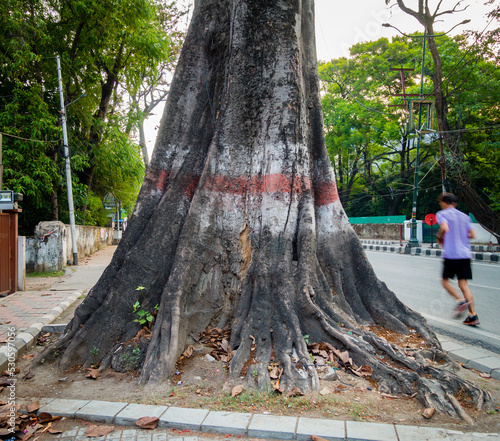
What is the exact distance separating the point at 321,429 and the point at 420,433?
663 mm

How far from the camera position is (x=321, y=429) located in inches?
103

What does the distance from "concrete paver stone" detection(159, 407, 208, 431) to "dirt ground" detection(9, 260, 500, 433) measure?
0.14 meters

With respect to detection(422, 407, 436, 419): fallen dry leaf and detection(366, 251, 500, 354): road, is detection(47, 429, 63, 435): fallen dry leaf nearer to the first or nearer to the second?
detection(422, 407, 436, 419): fallen dry leaf

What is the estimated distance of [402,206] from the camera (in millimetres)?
36312

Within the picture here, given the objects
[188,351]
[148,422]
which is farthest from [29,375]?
[148,422]

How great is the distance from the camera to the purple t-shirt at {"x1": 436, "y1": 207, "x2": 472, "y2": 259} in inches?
206

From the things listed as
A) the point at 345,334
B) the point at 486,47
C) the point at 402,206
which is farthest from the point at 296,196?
the point at 402,206

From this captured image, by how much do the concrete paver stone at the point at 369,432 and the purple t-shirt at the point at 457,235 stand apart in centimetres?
336

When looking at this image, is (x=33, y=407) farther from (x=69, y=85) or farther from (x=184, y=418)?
(x=69, y=85)

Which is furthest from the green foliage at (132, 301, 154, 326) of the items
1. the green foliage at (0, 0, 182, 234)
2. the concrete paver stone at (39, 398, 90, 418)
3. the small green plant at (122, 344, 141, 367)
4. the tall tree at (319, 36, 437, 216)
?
the tall tree at (319, 36, 437, 216)

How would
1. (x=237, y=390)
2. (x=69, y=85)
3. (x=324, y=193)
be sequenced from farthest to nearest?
1. (x=69, y=85)
2. (x=324, y=193)
3. (x=237, y=390)

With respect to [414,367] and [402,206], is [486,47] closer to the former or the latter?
[414,367]

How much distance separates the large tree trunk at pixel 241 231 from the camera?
3.80 meters

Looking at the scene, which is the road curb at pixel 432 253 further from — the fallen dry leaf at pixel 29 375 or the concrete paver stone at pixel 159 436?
the fallen dry leaf at pixel 29 375
